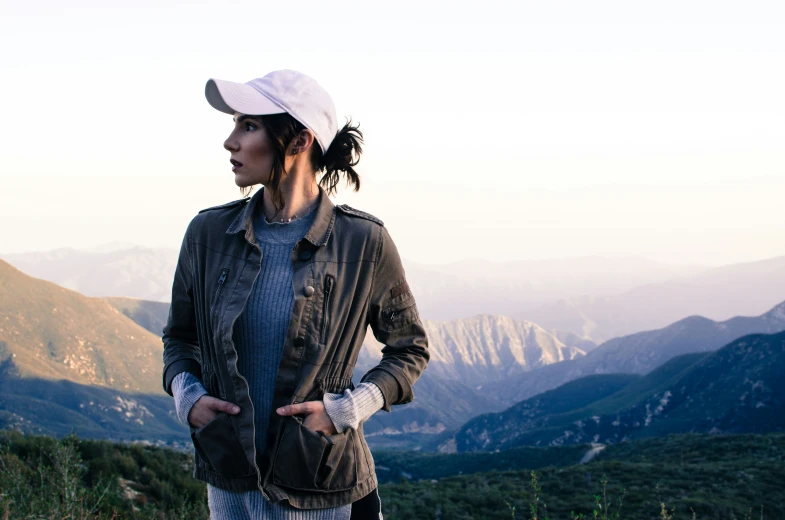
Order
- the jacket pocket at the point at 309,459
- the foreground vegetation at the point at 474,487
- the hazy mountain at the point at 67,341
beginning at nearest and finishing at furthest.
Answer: the jacket pocket at the point at 309,459
the foreground vegetation at the point at 474,487
the hazy mountain at the point at 67,341

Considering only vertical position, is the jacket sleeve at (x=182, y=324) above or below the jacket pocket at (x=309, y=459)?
above

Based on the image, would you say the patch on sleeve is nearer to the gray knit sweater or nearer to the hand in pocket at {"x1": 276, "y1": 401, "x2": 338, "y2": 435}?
A: the gray knit sweater

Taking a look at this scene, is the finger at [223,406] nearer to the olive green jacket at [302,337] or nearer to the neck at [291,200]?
the olive green jacket at [302,337]

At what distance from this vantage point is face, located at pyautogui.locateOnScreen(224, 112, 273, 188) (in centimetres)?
296

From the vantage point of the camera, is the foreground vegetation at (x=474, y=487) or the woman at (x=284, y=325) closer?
the woman at (x=284, y=325)

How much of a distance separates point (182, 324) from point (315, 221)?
752 millimetres

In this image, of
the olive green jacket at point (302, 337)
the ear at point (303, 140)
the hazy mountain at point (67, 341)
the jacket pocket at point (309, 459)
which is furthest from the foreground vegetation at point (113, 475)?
the hazy mountain at point (67, 341)

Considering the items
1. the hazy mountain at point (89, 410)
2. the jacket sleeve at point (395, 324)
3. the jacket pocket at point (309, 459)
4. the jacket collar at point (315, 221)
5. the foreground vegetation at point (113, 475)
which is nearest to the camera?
the jacket pocket at point (309, 459)

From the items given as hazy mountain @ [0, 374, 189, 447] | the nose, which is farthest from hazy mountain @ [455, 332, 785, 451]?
the nose

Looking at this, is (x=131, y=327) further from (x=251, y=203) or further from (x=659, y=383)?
(x=251, y=203)

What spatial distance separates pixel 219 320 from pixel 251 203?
530 mm

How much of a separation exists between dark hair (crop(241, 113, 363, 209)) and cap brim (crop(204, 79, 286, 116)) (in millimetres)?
66

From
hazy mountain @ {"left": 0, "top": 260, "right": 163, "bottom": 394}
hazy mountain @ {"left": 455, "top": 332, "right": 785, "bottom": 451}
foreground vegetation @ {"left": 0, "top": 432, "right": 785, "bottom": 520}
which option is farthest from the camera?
hazy mountain @ {"left": 0, "top": 260, "right": 163, "bottom": 394}

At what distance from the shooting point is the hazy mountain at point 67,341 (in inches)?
5945
